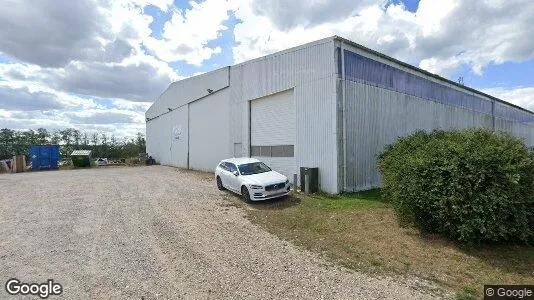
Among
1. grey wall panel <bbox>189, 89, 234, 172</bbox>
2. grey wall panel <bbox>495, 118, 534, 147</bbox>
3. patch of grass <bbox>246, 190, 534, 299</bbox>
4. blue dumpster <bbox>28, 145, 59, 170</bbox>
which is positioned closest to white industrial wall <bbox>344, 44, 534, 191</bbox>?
patch of grass <bbox>246, 190, 534, 299</bbox>

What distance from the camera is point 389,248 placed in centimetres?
Answer: 767

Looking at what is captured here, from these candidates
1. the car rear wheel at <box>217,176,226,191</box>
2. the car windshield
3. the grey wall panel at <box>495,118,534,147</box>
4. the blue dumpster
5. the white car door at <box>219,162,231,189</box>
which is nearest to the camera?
the car windshield

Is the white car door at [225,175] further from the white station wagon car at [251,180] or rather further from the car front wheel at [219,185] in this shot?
the car front wheel at [219,185]

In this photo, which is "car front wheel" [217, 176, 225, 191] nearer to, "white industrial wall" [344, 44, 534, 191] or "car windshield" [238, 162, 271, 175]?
"car windshield" [238, 162, 271, 175]

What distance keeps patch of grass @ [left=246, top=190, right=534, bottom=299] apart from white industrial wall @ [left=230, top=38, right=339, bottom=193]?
3380mm

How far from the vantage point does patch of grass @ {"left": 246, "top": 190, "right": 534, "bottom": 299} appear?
20.9 feet

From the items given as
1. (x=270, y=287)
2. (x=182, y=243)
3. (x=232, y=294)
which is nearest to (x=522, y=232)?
(x=270, y=287)

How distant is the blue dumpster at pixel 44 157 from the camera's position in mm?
30125

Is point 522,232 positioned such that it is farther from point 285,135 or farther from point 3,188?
point 3,188

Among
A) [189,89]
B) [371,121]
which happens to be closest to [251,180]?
[371,121]

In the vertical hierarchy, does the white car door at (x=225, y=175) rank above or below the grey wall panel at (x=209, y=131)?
below

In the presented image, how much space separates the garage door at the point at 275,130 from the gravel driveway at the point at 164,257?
5464mm

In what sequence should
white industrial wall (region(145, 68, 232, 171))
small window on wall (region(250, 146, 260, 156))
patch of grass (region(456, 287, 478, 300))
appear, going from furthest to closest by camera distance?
white industrial wall (region(145, 68, 232, 171))
small window on wall (region(250, 146, 260, 156))
patch of grass (region(456, 287, 478, 300))

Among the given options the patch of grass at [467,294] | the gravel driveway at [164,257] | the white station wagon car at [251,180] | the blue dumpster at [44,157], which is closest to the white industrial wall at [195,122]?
the white station wagon car at [251,180]
